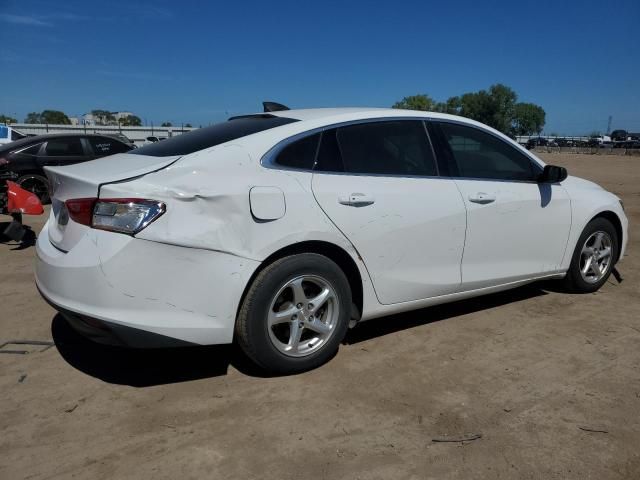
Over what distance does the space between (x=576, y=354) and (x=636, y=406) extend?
72 cm

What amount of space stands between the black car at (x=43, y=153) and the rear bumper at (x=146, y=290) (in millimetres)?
8413

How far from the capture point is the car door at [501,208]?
402cm

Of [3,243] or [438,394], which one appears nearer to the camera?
[438,394]

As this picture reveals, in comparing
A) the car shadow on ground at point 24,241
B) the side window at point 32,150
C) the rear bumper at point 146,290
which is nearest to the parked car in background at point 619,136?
the side window at point 32,150

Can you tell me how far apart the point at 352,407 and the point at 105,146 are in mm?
10476

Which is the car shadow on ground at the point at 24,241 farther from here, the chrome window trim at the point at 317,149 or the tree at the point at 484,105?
the tree at the point at 484,105

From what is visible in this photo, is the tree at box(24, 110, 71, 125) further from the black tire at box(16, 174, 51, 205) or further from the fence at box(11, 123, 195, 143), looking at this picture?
the black tire at box(16, 174, 51, 205)

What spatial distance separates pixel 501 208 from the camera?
163 inches

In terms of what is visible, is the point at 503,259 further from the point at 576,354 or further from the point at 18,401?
the point at 18,401

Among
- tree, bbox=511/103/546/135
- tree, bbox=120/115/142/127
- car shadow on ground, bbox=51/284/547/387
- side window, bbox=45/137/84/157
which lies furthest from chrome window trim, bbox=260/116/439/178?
tree, bbox=511/103/546/135

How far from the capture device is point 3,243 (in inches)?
286

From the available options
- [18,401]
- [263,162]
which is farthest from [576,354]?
[18,401]

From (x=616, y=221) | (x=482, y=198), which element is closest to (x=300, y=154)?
(x=482, y=198)

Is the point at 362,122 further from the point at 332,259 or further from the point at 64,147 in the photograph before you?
the point at 64,147
